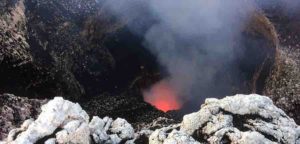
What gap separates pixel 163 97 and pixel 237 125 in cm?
1440

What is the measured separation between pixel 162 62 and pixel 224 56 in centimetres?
409

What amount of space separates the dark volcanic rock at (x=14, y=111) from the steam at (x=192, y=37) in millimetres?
7957

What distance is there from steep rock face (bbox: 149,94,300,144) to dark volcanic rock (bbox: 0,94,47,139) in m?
5.87

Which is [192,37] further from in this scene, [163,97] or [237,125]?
[237,125]

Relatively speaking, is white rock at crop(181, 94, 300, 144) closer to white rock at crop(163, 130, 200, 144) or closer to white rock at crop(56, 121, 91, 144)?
white rock at crop(163, 130, 200, 144)

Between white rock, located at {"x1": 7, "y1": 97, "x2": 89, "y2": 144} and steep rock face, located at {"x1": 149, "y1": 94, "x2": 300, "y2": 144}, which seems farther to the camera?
steep rock face, located at {"x1": 149, "y1": 94, "x2": 300, "y2": 144}

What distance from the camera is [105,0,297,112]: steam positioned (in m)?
23.7

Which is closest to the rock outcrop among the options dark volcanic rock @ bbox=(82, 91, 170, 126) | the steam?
dark volcanic rock @ bbox=(82, 91, 170, 126)

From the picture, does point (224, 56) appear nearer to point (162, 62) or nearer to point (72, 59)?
point (162, 62)

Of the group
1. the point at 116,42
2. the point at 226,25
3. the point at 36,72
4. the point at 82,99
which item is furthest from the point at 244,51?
the point at 36,72

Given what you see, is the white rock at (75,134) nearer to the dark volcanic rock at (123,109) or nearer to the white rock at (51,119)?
the white rock at (51,119)

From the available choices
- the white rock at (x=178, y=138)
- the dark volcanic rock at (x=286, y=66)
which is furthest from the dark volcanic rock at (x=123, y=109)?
the white rock at (x=178, y=138)

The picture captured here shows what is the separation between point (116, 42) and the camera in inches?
986

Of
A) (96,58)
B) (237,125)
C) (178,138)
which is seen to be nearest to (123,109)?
(96,58)
